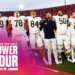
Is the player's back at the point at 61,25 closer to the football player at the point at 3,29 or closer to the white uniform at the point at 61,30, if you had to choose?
the white uniform at the point at 61,30

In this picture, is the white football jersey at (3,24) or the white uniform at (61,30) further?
the white football jersey at (3,24)

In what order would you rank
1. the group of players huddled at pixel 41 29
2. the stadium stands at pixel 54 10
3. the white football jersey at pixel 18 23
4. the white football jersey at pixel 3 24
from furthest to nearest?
1. the stadium stands at pixel 54 10
2. the white football jersey at pixel 3 24
3. the white football jersey at pixel 18 23
4. the group of players huddled at pixel 41 29

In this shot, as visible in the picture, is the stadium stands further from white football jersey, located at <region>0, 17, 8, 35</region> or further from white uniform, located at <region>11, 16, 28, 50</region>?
white uniform, located at <region>11, 16, 28, 50</region>

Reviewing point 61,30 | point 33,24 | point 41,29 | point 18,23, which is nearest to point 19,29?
point 18,23

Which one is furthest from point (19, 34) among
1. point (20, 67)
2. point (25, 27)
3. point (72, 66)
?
point (72, 66)

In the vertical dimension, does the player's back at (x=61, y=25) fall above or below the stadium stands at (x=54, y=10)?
below

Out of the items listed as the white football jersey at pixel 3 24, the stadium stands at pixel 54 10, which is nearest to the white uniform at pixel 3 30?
the white football jersey at pixel 3 24

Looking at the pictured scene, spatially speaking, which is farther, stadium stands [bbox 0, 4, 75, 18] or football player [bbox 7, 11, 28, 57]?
stadium stands [bbox 0, 4, 75, 18]

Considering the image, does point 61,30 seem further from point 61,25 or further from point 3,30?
point 3,30

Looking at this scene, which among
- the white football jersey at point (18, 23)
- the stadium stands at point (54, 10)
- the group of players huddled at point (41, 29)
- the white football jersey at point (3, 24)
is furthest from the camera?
the stadium stands at point (54, 10)

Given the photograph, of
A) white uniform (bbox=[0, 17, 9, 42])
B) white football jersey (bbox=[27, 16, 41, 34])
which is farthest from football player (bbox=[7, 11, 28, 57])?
white uniform (bbox=[0, 17, 9, 42])

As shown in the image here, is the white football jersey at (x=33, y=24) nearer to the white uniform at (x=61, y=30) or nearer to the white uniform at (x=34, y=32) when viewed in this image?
the white uniform at (x=34, y=32)

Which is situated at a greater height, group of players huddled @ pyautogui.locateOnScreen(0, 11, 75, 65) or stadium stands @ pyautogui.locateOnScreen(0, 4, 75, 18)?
stadium stands @ pyautogui.locateOnScreen(0, 4, 75, 18)

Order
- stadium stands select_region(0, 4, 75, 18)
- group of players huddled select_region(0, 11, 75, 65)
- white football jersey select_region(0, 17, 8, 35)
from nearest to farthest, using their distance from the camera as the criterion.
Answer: group of players huddled select_region(0, 11, 75, 65) → white football jersey select_region(0, 17, 8, 35) → stadium stands select_region(0, 4, 75, 18)
